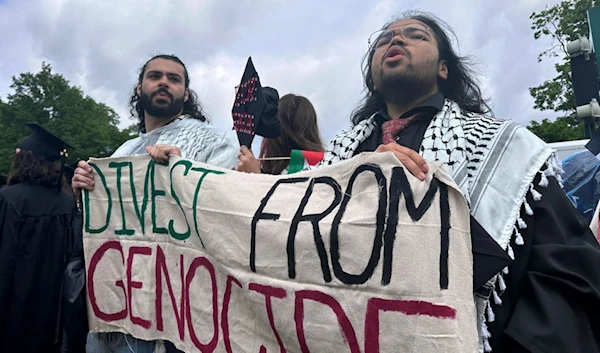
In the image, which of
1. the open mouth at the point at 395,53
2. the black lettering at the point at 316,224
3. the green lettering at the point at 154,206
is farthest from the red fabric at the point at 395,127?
the green lettering at the point at 154,206

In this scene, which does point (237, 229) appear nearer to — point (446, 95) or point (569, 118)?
point (446, 95)

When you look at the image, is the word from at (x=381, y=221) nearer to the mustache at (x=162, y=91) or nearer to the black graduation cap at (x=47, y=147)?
the mustache at (x=162, y=91)

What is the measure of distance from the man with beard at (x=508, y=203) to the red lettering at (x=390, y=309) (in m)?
0.15

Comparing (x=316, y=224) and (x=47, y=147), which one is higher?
(x=47, y=147)

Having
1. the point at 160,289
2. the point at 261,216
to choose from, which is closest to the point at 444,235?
the point at 261,216

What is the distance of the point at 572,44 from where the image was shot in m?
5.16

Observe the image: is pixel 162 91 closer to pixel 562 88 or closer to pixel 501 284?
pixel 501 284

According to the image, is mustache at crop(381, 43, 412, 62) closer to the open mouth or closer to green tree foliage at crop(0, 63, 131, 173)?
the open mouth

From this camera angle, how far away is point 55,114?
108 feet

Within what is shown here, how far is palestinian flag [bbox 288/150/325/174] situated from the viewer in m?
2.49

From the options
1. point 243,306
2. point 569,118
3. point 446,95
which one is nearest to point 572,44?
point 446,95

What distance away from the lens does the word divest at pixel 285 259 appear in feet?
4.14

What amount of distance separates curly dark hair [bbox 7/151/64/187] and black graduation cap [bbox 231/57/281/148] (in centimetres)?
183

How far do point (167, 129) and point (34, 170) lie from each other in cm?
118
